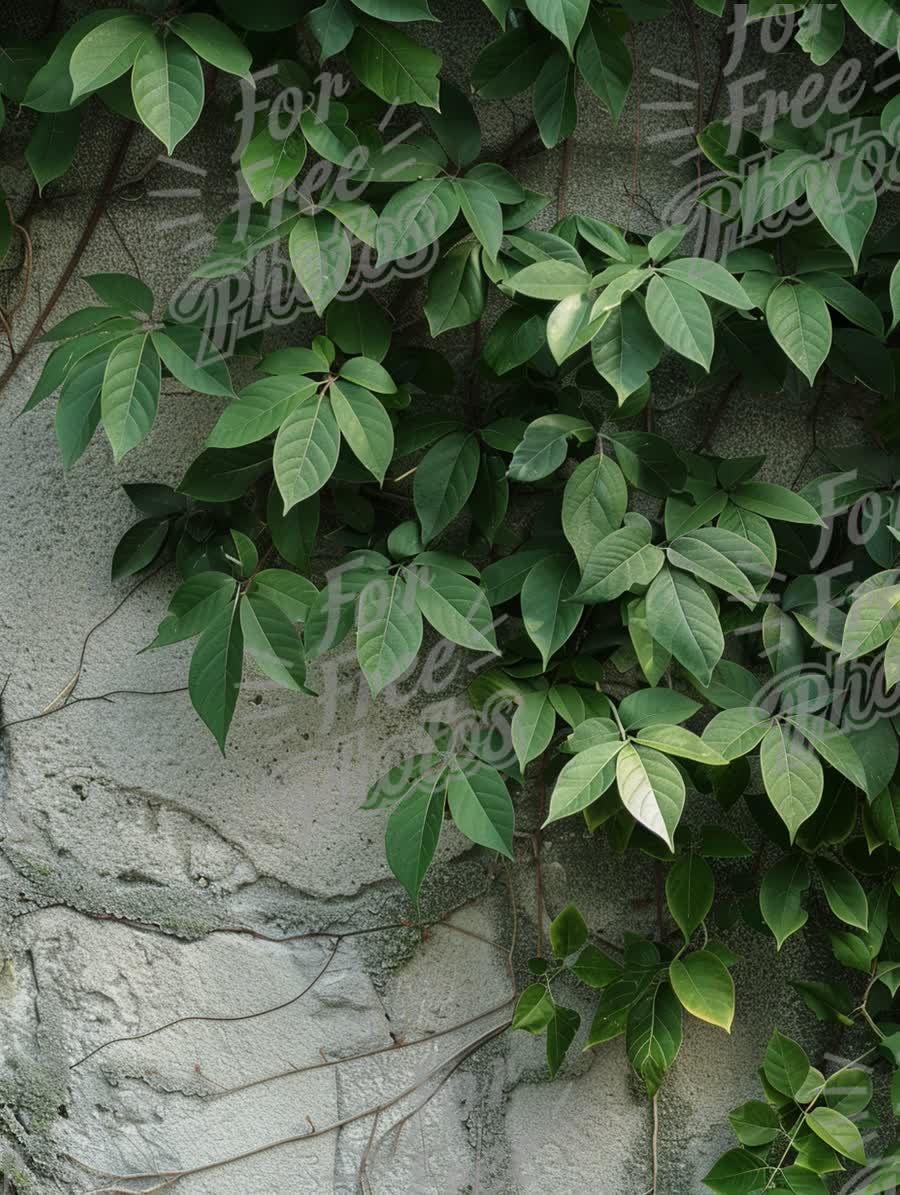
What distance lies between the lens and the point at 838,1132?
4.06 ft

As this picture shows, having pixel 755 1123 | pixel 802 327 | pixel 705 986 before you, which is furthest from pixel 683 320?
pixel 755 1123

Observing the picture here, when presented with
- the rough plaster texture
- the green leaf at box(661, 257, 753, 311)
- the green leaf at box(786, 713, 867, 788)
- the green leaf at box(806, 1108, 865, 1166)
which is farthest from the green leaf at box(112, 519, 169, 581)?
the green leaf at box(806, 1108, 865, 1166)

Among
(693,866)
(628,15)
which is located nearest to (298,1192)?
(693,866)

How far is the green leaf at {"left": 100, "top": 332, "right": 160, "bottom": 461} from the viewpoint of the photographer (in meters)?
1.07

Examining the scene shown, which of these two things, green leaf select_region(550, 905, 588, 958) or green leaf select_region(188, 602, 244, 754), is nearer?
green leaf select_region(188, 602, 244, 754)

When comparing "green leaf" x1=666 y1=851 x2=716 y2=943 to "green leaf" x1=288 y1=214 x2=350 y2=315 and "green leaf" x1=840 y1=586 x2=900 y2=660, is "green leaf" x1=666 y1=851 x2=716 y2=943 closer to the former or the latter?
"green leaf" x1=840 y1=586 x2=900 y2=660

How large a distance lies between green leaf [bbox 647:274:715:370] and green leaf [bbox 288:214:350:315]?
0.31 meters

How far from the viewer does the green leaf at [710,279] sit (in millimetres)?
1076

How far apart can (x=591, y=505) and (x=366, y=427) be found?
0.82ft

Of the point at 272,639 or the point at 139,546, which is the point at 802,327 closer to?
the point at 272,639

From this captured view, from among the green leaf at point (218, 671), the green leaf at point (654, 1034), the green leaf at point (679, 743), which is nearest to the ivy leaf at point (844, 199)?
the green leaf at point (679, 743)

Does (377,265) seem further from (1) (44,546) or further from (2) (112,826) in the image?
(2) (112,826)

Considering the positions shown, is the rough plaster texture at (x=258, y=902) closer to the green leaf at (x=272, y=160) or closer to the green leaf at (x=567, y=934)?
the green leaf at (x=567, y=934)

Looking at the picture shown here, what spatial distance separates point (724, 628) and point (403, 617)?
376mm
